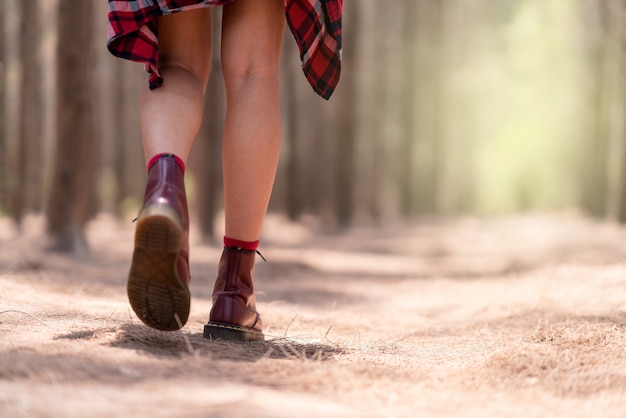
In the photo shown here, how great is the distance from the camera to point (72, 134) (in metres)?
6.00

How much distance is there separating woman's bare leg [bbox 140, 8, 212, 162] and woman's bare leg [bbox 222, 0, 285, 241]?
0.07 meters

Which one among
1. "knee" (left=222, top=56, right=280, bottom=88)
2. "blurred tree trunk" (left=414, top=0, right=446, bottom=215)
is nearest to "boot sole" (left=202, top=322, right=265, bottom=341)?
"knee" (left=222, top=56, right=280, bottom=88)

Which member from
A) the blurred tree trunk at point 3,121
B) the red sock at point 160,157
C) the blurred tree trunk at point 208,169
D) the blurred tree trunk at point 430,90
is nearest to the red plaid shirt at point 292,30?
the red sock at point 160,157

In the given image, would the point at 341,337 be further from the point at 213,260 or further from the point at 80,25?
the point at 80,25

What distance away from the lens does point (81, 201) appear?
19.8 ft

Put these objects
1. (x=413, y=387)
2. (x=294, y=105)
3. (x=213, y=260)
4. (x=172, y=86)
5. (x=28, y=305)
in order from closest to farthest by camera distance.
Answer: (x=413, y=387) < (x=172, y=86) < (x=28, y=305) < (x=213, y=260) < (x=294, y=105)

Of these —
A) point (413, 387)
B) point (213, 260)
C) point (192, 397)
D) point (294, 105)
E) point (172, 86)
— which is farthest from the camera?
point (294, 105)

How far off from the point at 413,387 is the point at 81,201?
487 centimetres

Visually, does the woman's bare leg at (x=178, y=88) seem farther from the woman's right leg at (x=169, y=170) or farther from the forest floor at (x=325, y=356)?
the forest floor at (x=325, y=356)

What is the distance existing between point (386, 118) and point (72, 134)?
1844 cm

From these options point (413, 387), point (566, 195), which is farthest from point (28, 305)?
point (566, 195)

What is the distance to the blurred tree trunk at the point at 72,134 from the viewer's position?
19.4 ft

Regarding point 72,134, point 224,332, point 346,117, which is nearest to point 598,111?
point 346,117

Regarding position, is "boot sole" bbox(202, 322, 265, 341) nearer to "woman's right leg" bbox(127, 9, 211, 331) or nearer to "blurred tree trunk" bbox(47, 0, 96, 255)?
"woman's right leg" bbox(127, 9, 211, 331)
